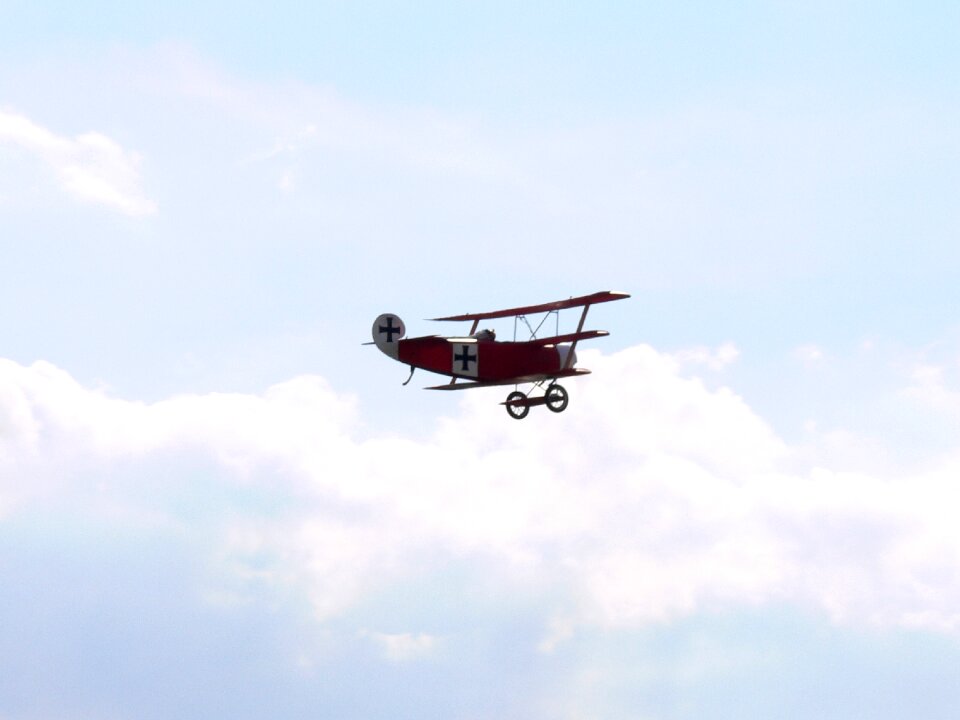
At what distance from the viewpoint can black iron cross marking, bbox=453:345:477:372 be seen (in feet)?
181

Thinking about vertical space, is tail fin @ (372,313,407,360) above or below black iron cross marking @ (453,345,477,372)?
above

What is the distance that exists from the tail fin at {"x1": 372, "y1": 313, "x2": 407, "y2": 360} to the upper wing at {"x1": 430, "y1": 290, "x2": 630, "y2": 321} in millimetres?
3902

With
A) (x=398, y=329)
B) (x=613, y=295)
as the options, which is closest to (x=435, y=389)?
(x=398, y=329)

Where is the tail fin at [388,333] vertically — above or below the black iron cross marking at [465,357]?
above

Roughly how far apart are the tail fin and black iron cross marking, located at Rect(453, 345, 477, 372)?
214cm

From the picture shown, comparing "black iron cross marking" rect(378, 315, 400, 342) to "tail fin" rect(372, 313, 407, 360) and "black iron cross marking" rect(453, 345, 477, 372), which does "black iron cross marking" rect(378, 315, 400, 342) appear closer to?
"tail fin" rect(372, 313, 407, 360)

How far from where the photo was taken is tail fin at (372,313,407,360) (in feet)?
182

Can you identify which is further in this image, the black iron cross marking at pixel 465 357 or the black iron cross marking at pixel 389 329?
the black iron cross marking at pixel 389 329

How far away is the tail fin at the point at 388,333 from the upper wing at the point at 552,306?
12.8 feet

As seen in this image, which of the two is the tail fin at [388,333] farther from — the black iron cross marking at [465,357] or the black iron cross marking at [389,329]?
the black iron cross marking at [465,357]

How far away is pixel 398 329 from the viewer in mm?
55875

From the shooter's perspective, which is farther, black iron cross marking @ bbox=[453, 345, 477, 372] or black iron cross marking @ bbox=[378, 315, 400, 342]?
black iron cross marking @ bbox=[378, 315, 400, 342]

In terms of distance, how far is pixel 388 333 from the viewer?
5578cm

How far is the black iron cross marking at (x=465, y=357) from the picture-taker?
181 ft
